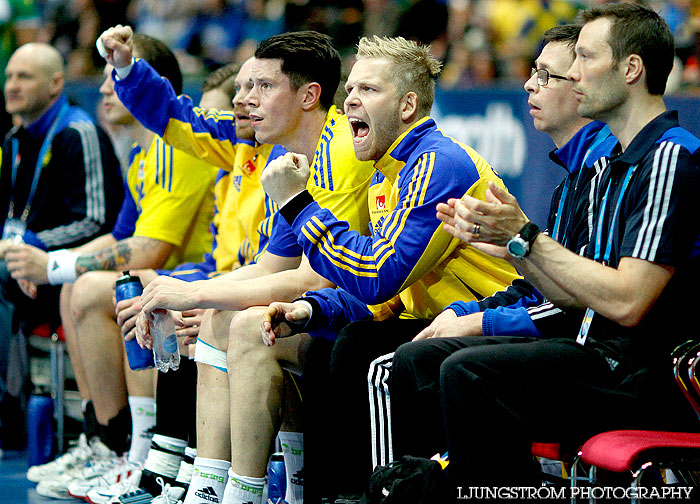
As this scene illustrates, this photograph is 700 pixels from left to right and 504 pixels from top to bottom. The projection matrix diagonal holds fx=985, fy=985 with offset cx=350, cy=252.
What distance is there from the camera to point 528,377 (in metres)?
2.66

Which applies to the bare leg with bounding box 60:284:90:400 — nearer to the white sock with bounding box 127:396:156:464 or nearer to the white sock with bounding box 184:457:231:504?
the white sock with bounding box 127:396:156:464

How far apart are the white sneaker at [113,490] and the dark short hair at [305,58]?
5.91 ft

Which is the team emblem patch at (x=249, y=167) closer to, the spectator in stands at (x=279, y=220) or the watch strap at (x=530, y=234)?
the spectator in stands at (x=279, y=220)

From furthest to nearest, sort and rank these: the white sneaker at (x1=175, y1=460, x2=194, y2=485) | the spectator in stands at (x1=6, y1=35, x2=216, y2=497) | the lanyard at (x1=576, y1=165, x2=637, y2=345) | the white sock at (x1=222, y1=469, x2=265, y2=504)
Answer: the spectator in stands at (x1=6, y1=35, x2=216, y2=497), the white sneaker at (x1=175, y1=460, x2=194, y2=485), the white sock at (x1=222, y1=469, x2=265, y2=504), the lanyard at (x1=576, y1=165, x2=637, y2=345)

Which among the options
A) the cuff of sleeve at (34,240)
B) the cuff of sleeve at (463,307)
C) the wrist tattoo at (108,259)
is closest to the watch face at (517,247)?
the cuff of sleeve at (463,307)

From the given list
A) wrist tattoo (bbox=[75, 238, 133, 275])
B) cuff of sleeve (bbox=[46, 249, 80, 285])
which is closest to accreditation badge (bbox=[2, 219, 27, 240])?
cuff of sleeve (bbox=[46, 249, 80, 285])

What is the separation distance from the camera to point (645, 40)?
2.81m

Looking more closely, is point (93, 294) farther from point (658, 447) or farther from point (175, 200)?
point (658, 447)

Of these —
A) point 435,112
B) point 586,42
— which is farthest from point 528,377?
point 435,112

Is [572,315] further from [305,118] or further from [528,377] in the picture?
[305,118]

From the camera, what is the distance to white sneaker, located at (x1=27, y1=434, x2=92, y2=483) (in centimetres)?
486

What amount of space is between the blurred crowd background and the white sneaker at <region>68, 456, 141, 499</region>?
14.9ft

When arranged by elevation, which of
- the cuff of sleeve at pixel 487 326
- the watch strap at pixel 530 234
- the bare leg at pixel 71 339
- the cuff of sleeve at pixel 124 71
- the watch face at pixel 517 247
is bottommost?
the bare leg at pixel 71 339

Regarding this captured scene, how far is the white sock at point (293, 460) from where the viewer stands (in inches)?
151
